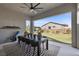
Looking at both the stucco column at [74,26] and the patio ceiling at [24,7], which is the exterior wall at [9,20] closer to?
the patio ceiling at [24,7]

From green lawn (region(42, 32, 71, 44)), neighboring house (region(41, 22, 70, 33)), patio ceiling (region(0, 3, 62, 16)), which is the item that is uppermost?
patio ceiling (region(0, 3, 62, 16))

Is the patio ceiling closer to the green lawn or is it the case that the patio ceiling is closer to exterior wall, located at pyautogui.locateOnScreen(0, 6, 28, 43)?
exterior wall, located at pyautogui.locateOnScreen(0, 6, 28, 43)

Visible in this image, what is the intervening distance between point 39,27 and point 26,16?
0.26m

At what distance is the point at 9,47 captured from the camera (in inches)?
64.1

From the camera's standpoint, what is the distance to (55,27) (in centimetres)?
164

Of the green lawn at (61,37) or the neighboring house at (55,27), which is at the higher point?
the neighboring house at (55,27)

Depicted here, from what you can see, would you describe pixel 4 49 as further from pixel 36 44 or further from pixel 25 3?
pixel 25 3

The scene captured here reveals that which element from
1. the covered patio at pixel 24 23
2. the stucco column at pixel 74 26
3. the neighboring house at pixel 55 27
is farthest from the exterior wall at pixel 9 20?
the stucco column at pixel 74 26

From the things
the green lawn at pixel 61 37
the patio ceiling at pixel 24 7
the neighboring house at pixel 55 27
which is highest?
the patio ceiling at pixel 24 7

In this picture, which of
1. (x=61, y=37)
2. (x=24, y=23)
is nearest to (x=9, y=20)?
(x=24, y=23)

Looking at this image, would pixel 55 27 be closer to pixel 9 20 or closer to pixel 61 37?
pixel 61 37

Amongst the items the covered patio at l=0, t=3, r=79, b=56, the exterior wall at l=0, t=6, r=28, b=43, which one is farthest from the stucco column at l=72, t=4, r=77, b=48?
the exterior wall at l=0, t=6, r=28, b=43

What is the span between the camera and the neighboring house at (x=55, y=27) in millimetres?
1600

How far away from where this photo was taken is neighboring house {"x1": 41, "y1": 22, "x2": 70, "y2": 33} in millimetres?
1600
